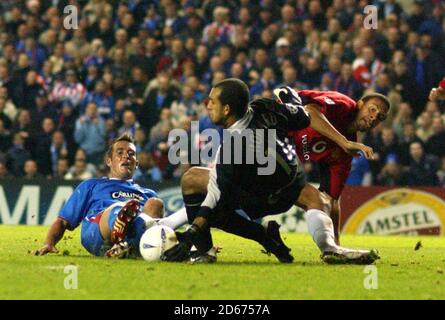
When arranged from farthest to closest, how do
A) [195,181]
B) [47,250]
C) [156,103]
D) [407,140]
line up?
1. [156,103]
2. [407,140]
3. [47,250]
4. [195,181]

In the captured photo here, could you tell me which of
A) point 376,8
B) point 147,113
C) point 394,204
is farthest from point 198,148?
point 376,8

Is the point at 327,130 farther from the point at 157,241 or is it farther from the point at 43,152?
the point at 43,152

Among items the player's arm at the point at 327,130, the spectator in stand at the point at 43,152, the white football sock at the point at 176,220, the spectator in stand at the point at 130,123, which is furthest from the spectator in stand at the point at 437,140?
the white football sock at the point at 176,220

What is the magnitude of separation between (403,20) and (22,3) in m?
8.10

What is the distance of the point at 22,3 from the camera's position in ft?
73.6

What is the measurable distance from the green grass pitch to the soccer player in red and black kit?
30.1 inches

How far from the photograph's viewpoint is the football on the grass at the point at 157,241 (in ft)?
30.2

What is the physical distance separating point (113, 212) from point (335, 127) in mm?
2511

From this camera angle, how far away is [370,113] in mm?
10562

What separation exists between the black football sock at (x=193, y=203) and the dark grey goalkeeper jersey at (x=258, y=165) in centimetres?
34

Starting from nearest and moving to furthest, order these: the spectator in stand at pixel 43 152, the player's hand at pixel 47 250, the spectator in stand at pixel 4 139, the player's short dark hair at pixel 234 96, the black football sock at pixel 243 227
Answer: the player's short dark hair at pixel 234 96
the black football sock at pixel 243 227
the player's hand at pixel 47 250
the spectator in stand at pixel 43 152
the spectator in stand at pixel 4 139

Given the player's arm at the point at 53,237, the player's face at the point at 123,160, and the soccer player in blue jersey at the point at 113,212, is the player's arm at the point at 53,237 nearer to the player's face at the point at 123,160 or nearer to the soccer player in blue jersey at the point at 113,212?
the soccer player in blue jersey at the point at 113,212

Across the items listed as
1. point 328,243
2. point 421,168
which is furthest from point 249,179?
point 421,168

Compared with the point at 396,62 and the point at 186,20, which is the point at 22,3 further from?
the point at 396,62
